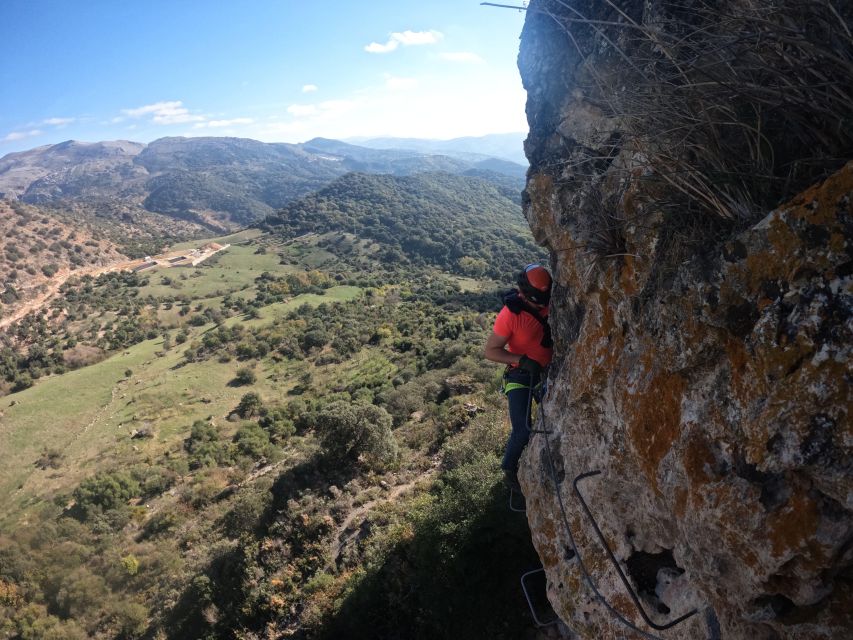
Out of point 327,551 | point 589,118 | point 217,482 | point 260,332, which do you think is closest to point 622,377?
point 589,118

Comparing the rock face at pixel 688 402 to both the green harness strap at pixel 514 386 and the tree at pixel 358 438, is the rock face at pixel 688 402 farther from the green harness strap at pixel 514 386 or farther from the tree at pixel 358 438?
the tree at pixel 358 438

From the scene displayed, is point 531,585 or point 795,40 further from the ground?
point 795,40

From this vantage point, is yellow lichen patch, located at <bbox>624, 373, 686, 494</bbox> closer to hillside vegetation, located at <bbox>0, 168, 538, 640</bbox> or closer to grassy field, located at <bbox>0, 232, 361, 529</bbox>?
hillside vegetation, located at <bbox>0, 168, 538, 640</bbox>

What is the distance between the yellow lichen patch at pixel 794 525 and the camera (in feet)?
7.39

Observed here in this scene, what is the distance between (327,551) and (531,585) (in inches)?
299

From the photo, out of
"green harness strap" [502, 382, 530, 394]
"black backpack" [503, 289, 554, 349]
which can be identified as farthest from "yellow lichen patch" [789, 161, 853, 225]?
"green harness strap" [502, 382, 530, 394]

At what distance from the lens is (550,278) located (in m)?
5.65

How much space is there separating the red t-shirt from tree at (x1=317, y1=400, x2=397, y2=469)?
1357 cm

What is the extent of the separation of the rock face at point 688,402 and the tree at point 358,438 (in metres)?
13.7

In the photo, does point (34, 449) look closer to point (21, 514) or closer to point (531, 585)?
point (21, 514)

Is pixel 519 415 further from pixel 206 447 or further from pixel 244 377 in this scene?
pixel 244 377

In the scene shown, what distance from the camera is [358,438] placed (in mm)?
18562

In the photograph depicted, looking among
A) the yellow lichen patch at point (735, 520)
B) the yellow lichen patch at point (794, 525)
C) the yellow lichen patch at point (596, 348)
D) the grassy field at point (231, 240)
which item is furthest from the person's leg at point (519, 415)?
Answer: the grassy field at point (231, 240)

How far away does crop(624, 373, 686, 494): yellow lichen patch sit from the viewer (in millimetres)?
3066
